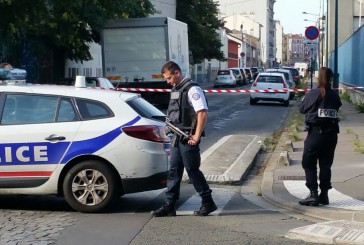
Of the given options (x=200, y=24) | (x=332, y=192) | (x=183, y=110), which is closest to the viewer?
(x=183, y=110)

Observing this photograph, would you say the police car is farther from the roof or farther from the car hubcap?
the roof

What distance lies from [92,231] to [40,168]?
4.22 feet

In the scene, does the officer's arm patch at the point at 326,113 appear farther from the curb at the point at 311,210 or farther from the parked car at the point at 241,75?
the parked car at the point at 241,75

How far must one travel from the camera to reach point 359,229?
7328 mm

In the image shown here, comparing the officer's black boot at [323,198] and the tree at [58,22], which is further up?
the tree at [58,22]

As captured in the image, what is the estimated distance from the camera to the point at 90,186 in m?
8.32

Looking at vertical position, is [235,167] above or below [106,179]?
below

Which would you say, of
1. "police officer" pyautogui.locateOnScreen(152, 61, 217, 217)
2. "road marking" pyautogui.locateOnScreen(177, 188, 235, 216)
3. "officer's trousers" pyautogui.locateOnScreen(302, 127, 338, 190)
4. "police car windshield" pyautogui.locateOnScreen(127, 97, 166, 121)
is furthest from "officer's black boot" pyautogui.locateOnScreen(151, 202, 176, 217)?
"officer's trousers" pyautogui.locateOnScreen(302, 127, 338, 190)

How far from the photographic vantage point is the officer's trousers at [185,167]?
26.4ft

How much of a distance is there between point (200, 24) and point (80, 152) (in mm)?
49088

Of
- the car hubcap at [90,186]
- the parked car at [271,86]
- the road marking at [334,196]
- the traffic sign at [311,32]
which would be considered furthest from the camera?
the parked car at [271,86]

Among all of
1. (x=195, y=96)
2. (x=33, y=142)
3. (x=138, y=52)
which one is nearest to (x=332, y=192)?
(x=195, y=96)

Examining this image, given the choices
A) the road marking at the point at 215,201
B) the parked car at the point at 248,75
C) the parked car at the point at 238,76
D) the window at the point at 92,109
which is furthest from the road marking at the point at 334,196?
the parked car at the point at 248,75

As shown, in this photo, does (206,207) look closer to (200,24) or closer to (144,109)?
(144,109)
